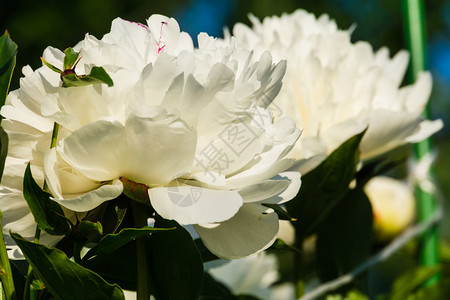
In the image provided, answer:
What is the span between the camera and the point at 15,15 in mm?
4859

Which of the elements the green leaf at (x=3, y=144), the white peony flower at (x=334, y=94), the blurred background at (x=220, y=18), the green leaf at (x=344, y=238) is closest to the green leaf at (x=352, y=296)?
the green leaf at (x=344, y=238)

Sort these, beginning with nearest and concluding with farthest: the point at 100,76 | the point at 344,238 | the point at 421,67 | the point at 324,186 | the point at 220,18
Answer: the point at 100,76 < the point at 324,186 < the point at 344,238 < the point at 421,67 < the point at 220,18

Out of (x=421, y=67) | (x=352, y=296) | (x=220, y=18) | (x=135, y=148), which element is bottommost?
(x=352, y=296)

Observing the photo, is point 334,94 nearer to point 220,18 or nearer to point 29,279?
point 29,279

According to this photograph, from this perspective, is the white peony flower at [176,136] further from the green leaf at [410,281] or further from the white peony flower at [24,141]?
the green leaf at [410,281]

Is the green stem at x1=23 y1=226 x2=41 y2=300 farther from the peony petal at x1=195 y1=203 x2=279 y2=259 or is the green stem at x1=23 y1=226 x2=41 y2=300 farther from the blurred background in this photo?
the blurred background

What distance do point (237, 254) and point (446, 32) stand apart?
5602mm

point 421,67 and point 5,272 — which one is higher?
point 421,67

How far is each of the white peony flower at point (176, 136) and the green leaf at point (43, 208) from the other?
0.01m

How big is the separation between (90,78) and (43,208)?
2.7 inches

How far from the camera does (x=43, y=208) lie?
0.29 metres

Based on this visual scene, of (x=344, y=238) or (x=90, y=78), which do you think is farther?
(x=344, y=238)

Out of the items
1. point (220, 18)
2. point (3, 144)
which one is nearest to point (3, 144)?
point (3, 144)

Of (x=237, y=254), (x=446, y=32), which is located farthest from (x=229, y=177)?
(x=446, y=32)
